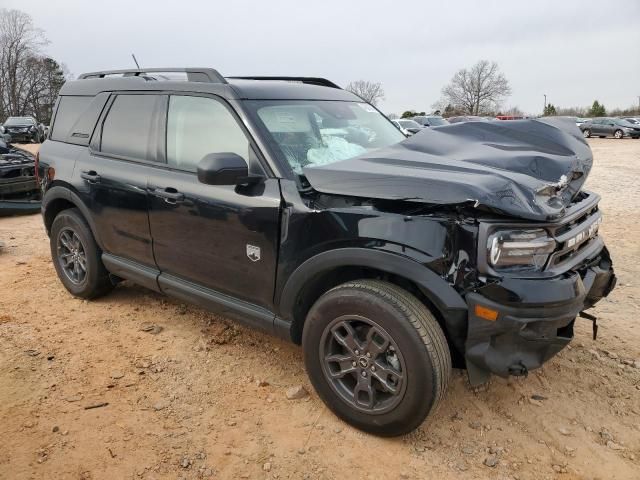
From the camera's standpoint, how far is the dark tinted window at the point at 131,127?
3.73m

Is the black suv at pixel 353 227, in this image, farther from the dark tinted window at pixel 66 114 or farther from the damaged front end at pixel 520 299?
the dark tinted window at pixel 66 114

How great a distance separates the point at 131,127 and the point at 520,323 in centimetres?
308

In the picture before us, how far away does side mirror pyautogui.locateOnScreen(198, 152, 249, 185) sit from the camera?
279 centimetres

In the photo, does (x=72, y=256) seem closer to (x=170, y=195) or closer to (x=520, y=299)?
(x=170, y=195)

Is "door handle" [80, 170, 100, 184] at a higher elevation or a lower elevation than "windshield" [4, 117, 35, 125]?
higher

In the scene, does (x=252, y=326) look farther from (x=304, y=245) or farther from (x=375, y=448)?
Answer: (x=375, y=448)

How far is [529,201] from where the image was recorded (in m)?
2.38

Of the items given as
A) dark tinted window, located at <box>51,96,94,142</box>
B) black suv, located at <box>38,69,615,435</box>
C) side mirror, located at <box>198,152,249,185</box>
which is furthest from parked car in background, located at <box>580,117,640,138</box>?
side mirror, located at <box>198,152,249,185</box>

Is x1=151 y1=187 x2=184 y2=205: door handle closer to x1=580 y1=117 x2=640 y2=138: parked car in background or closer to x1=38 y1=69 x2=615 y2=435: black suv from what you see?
x1=38 y1=69 x2=615 y2=435: black suv

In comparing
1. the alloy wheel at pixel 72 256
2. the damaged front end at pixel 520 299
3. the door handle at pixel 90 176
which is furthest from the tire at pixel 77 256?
the damaged front end at pixel 520 299

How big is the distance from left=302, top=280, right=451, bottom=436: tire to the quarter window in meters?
1.12

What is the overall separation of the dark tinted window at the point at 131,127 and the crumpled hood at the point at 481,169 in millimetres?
1543

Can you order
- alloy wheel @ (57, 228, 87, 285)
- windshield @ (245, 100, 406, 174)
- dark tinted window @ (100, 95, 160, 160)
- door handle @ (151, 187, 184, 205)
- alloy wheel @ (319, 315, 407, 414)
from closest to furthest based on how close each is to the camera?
1. alloy wheel @ (319, 315, 407, 414)
2. windshield @ (245, 100, 406, 174)
3. door handle @ (151, 187, 184, 205)
4. dark tinted window @ (100, 95, 160, 160)
5. alloy wheel @ (57, 228, 87, 285)

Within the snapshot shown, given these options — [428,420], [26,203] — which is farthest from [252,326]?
[26,203]
